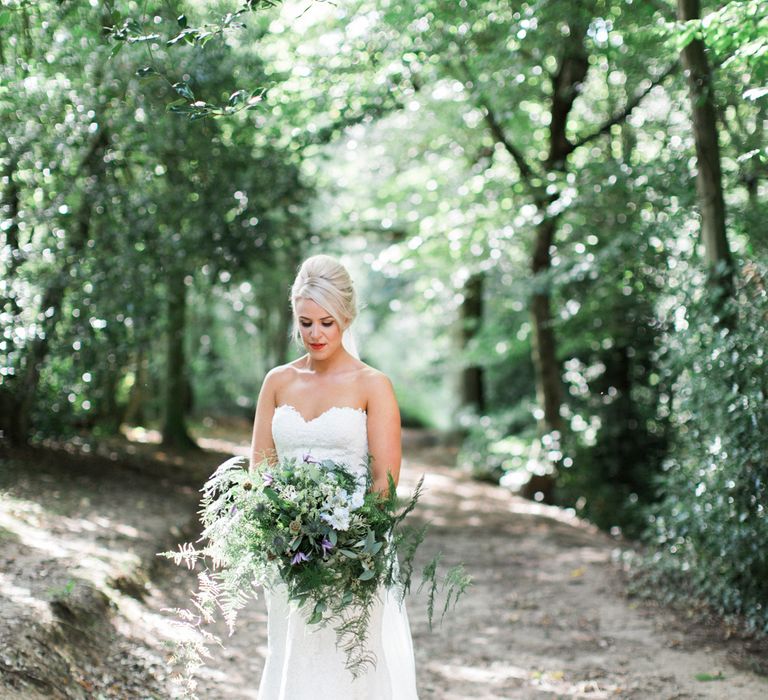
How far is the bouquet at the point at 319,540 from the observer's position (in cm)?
332

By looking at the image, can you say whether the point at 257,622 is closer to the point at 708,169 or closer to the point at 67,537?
the point at 67,537

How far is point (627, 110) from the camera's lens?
10.2 meters

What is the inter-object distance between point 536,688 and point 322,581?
283cm

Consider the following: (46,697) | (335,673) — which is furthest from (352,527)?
(46,697)

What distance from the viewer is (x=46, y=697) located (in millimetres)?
4184

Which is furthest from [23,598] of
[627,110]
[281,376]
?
[627,110]

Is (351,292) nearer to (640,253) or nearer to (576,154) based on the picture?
(640,253)

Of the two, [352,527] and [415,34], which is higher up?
[415,34]

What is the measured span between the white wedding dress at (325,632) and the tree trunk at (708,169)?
393 cm

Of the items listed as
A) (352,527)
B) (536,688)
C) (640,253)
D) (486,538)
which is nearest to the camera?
(352,527)

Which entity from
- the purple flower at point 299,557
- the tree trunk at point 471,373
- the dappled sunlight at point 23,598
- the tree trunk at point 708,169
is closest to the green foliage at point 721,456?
the tree trunk at point 708,169

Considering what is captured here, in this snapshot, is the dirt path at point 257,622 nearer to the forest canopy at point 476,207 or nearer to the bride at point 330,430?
the forest canopy at point 476,207

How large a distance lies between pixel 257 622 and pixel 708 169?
521 cm

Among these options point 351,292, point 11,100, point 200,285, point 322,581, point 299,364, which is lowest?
point 322,581
